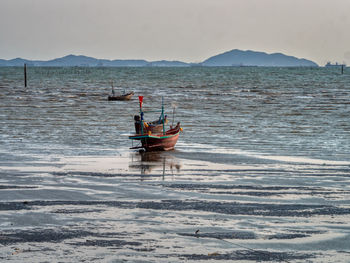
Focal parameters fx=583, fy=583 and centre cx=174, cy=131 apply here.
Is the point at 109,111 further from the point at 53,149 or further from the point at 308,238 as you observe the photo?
the point at 308,238

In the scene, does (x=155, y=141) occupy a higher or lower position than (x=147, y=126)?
lower

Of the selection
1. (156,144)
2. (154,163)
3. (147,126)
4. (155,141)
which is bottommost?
(154,163)

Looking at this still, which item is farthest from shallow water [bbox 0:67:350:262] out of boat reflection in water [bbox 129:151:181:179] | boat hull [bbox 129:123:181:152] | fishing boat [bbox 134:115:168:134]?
fishing boat [bbox 134:115:168:134]

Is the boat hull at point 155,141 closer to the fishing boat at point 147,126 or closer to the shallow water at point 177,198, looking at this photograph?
the shallow water at point 177,198

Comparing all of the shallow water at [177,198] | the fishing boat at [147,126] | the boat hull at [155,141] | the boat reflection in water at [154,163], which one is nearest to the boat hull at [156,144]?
the boat hull at [155,141]

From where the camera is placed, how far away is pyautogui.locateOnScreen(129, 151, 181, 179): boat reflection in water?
21.9 m

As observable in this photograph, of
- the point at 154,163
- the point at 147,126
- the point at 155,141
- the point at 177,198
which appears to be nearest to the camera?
the point at 177,198

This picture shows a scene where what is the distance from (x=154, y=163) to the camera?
2442 cm

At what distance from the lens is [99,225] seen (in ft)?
44.5

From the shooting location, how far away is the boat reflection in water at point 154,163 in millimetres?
21902

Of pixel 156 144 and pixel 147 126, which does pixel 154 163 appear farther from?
pixel 147 126

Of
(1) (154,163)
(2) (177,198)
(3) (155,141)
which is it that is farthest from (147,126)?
(2) (177,198)

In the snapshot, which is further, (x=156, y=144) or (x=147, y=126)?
(x=147, y=126)

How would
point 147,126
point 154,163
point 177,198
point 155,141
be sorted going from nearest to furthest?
point 177,198 < point 154,163 < point 155,141 < point 147,126
